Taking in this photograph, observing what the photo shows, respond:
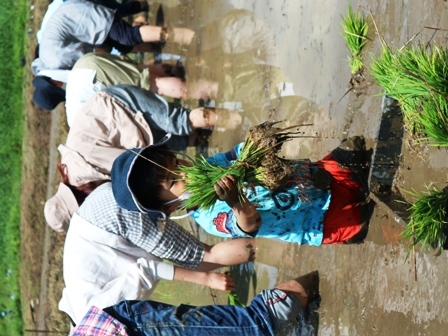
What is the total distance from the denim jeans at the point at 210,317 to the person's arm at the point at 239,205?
0.68 m

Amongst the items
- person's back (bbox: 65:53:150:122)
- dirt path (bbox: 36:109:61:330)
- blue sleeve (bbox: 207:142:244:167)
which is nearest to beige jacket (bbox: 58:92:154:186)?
person's back (bbox: 65:53:150:122)

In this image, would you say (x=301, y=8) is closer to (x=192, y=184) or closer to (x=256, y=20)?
(x=256, y=20)

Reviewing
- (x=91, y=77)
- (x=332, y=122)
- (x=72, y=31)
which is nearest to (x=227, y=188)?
(x=332, y=122)

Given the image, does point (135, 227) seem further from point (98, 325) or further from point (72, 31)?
point (72, 31)

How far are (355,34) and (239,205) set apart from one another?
1.25m

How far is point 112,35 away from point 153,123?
1.37m

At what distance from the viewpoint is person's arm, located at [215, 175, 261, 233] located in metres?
2.81

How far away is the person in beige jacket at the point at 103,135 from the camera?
466 centimetres

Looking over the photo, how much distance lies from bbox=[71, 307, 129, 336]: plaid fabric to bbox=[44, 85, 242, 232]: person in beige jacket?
1.31 meters

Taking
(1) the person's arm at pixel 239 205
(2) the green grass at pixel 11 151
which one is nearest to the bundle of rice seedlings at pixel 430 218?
(1) the person's arm at pixel 239 205

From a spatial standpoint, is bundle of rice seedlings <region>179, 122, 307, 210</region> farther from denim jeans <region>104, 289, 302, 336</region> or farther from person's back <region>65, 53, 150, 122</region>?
person's back <region>65, 53, 150, 122</region>

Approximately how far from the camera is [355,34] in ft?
11.2

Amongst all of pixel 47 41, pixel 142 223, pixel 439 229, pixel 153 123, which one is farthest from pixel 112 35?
pixel 439 229

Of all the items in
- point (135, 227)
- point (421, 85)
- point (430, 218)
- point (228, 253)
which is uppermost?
point (421, 85)
